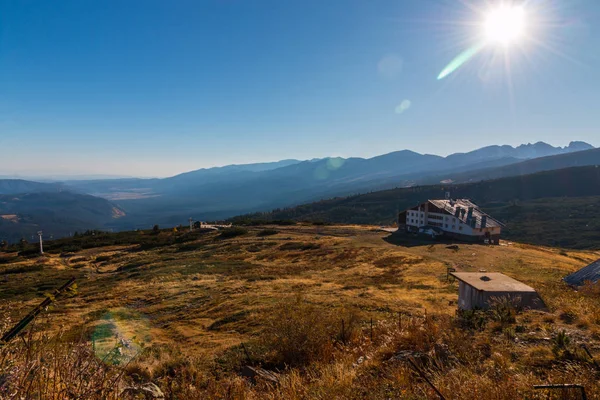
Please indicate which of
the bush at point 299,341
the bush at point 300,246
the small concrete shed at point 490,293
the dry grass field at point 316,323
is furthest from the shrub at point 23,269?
the small concrete shed at point 490,293

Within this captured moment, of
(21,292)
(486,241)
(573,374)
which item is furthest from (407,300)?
(486,241)

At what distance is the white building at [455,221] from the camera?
5175cm

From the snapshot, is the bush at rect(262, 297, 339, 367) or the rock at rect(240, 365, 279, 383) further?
the bush at rect(262, 297, 339, 367)

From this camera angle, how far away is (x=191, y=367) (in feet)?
28.1

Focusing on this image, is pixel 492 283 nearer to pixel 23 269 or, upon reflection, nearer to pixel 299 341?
pixel 299 341

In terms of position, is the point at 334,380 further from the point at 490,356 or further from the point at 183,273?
the point at 183,273

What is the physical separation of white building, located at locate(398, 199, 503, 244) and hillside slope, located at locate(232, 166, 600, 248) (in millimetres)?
45399

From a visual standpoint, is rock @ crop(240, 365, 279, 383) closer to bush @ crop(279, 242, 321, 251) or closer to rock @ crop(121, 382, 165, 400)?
rock @ crop(121, 382, 165, 400)

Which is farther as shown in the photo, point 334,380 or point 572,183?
point 572,183

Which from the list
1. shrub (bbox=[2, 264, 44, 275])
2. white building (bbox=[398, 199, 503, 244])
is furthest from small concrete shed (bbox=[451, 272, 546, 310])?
shrub (bbox=[2, 264, 44, 275])

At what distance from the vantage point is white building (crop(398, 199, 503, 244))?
51.8 m

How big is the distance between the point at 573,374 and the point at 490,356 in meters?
1.95

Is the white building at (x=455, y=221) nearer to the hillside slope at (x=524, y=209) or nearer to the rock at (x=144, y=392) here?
the hillside slope at (x=524, y=209)

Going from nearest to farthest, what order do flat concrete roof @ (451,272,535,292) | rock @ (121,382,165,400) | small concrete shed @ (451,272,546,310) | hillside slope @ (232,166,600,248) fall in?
rock @ (121,382,165,400) → small concrete shed @ (451,272,546,310) → flat concrete roof @ (451,272,535,292) → hillside slope @ (232,166,600,248)
